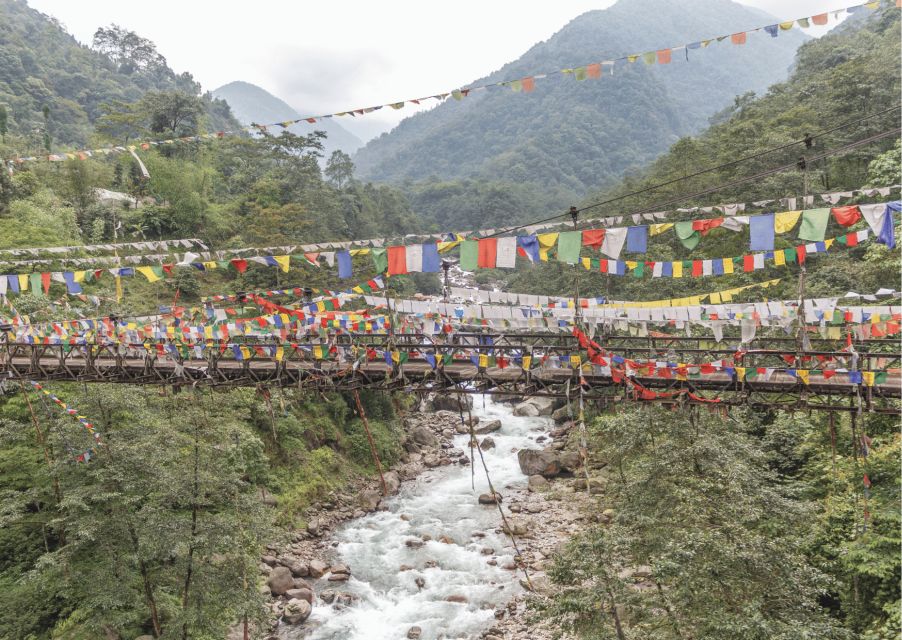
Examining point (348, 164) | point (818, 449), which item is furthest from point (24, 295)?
point (348, 164)

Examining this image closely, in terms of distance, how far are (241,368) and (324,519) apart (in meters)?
8.64

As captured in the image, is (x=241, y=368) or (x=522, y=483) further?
(x=522, y=483)

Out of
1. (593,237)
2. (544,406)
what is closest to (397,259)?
(593,237)

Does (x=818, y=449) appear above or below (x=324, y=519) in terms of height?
above

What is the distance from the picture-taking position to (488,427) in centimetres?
2536

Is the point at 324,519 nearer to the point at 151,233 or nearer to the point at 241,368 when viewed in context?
the point at 241,368

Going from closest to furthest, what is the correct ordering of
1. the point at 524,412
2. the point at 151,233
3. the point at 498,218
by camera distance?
the point at 524,412
the point at 151,233
the point at 498,218

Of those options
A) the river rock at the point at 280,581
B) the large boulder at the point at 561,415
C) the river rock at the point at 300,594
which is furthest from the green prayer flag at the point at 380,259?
the large boulder at the point at 561,415

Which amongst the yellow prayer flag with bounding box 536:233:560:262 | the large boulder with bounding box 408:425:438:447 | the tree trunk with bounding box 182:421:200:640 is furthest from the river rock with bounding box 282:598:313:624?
the large boulder with bounding box 408:425:438:447

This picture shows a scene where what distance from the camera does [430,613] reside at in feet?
44.2

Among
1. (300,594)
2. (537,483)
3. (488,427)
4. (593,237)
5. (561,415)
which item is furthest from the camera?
(561,415)

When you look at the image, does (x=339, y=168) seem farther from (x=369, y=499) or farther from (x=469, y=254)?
(x=469, y=254)

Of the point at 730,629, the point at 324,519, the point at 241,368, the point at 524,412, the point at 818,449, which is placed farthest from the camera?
the point at 524,412

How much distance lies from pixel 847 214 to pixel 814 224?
0.36 m
